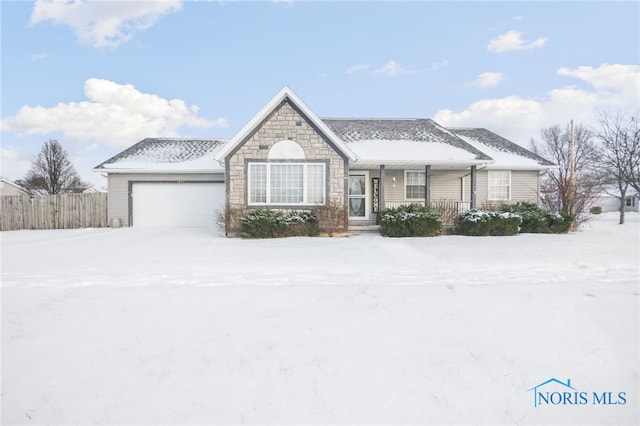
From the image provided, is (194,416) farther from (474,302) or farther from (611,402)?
(474,302)

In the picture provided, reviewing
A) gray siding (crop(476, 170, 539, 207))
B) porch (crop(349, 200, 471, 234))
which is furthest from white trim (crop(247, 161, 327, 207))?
gray siding (crop(476, 170, 539, 207))

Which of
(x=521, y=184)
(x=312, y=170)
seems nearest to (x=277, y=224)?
(x=312, y=170)

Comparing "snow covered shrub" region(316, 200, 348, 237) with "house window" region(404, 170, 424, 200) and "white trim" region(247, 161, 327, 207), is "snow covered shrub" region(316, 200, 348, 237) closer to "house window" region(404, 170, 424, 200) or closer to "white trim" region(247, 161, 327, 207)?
"white trim" region(247, 161, 327, 207)

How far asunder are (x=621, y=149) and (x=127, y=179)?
33542 mm

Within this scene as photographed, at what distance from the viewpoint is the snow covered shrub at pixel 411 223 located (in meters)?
13.4

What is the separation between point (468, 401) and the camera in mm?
2994

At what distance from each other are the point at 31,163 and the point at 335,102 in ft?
104

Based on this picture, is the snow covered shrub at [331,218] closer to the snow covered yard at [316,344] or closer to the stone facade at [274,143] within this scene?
the stone facade at [274,143]

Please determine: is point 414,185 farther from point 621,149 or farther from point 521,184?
point 621,149

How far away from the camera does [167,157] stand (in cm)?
1827

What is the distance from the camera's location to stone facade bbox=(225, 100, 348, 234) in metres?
13.7

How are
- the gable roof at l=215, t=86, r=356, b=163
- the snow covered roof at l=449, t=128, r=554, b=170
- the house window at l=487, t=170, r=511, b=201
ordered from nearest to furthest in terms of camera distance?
the gable roof at l=215, t=86, r=356, b=163 < the snow covered roof at l=449, t=128, r=554, b=170 < the house window at l=487, t=170, r=511, b=201

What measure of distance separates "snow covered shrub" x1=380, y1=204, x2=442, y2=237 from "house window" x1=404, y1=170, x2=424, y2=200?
3285 millimetres

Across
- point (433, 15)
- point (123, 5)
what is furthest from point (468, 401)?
point (123, 5)
